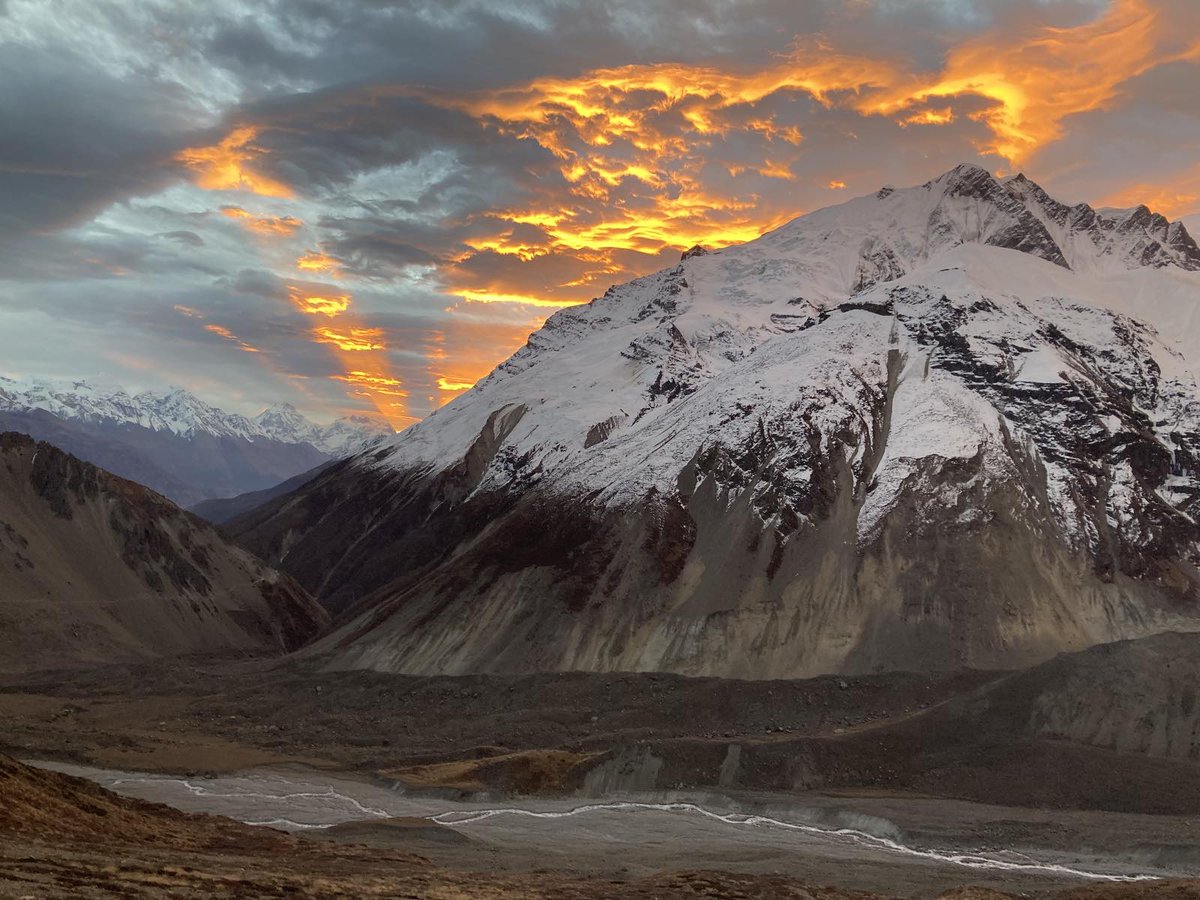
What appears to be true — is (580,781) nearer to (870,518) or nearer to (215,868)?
(215,868)

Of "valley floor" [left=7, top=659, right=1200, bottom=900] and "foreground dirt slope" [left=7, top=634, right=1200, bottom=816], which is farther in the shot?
"foreground dirt slope" [left=7, top=634, right=1200, bottom=816]

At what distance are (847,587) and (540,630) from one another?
32424mm

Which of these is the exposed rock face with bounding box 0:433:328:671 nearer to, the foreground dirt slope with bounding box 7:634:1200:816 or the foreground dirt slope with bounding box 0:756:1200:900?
the foreground dirt slope with bounding box 7:634:1200:816

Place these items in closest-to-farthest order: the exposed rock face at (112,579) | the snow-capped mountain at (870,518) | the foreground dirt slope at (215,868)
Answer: the foreground dirt slope at (215,868) → the snow-capped mountain at (870,518) → the exposed rock face at (112,579)

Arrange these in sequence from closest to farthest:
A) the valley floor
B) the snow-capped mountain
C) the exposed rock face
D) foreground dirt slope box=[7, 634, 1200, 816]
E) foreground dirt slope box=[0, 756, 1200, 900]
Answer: foreground dirt slope box=[0, 756, 1200, 900]
the valley floor
foreground dirt slope box=[7, 634, 1200, 816]
the snow-capped mountain
the exposed rock face

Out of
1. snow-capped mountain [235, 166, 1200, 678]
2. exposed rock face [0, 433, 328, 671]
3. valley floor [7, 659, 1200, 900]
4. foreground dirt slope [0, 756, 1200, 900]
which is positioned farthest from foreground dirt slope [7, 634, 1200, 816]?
foreground dirt slope [0, 756, 1200, 900]

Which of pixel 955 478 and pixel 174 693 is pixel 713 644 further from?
pixel 174 693

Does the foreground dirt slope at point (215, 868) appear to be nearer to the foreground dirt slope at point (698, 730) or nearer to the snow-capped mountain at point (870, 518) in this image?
the foreground dirt slope at point (698, 730)

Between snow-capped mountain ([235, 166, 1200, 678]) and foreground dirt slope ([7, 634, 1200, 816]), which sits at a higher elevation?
snow-capped mountain ([235, 166, 1200, 678])

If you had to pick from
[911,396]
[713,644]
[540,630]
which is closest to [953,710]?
[713,644]

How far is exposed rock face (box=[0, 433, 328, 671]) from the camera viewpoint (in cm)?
12725

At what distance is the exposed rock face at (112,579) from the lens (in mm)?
127250

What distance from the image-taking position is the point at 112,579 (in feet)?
464

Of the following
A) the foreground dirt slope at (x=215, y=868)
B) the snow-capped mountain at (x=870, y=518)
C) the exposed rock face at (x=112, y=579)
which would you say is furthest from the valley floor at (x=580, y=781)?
the exposed rock face at (x=112, y=579)
